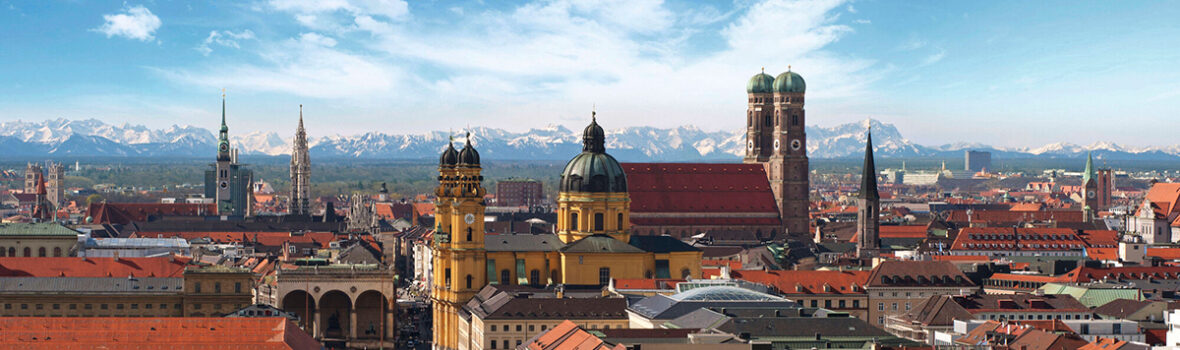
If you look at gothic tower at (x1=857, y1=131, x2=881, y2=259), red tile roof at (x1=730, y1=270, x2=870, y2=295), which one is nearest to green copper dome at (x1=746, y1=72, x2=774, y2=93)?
gothic tower at (x1=857, y1=131, x2=881, y2=259)

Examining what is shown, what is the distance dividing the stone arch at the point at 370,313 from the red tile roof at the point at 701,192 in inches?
2140

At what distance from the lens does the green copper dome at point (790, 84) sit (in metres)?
197

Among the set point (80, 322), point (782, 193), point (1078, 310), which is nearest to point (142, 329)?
point (80, 322)

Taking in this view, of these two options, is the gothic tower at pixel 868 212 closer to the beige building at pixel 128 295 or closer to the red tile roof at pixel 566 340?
the beige building at pixel 128 295

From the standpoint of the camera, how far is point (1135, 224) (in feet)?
652

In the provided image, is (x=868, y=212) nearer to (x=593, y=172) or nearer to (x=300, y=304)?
(x=593, y=172)

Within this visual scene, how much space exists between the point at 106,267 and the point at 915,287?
2317 inches

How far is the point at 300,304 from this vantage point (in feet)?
442

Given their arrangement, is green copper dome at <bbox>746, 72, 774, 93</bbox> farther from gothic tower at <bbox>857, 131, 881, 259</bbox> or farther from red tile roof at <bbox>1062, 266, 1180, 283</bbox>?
red tile roof at <bbox>1062, 266, 1180, 283</bbox>

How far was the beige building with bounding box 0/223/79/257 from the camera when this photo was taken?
Result: 16038 cm

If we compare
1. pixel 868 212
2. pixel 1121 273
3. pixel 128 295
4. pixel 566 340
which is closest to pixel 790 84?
pixel 868 212

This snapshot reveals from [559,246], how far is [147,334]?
125ft

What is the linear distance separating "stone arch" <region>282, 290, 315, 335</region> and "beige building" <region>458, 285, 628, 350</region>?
91.4 ft

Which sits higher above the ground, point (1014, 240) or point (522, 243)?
point (522, 243)
